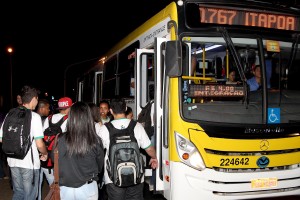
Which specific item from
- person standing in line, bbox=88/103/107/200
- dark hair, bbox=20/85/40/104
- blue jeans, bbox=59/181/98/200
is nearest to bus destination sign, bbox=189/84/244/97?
person standing in line, bbox=88/103/107/200

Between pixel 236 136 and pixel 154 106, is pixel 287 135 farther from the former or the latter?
pixel 154 106

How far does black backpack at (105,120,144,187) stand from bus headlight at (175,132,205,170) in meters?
0.74

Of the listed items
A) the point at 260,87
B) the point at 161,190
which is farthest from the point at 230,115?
the point at 161,190

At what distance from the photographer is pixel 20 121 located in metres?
4.72

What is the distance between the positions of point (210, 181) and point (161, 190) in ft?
2.76

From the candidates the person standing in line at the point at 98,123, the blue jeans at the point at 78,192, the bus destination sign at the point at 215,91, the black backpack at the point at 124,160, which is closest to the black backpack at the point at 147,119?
the person standing in line at the point at 98,123

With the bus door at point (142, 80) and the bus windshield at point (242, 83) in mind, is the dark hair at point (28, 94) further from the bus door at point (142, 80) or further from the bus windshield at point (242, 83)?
the bus windshield at point (242, 83)

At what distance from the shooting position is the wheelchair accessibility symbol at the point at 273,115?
5.10 metres

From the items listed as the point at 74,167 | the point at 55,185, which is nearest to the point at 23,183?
the point at 55,185

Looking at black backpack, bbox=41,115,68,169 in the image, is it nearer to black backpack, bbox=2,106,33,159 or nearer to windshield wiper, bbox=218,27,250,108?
black backpack, bbox=2,106,33,159

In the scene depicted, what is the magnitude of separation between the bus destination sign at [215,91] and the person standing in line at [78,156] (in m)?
1.65

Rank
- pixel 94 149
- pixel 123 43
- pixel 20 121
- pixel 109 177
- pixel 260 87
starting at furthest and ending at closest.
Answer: pixel 123 43 → pixel 260 87 → pixel 20 121 → pixel 109 177 → pixel 94 149

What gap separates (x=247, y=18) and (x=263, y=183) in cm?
244

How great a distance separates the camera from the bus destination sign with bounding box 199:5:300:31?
511 cm
